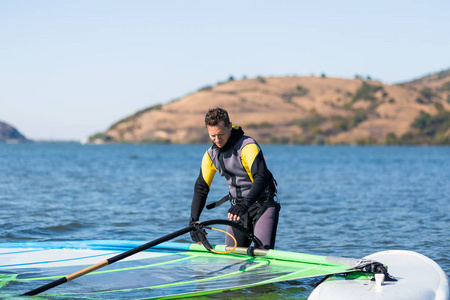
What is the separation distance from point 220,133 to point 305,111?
5906 inches

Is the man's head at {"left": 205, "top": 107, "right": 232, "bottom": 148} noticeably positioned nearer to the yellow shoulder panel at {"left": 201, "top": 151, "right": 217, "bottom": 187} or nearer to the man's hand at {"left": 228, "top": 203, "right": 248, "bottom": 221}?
the yellow shoulder panel at {"left": 201, "top": 151, "right": 217, "bottom": 187}

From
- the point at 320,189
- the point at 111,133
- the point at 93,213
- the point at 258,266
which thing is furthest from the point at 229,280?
the point at 111,133

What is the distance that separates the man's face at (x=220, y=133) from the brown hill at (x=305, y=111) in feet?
451

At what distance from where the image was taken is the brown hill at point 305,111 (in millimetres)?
148125

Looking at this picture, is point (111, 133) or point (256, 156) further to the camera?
point (111, 133)

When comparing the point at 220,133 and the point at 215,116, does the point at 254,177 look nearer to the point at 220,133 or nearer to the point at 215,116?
the point at 220,133

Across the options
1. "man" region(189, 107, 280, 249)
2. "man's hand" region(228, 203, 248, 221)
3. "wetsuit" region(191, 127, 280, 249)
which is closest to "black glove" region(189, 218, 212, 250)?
"man" region(189, 107, 280, 249)

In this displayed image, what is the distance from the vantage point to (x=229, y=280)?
208 inches

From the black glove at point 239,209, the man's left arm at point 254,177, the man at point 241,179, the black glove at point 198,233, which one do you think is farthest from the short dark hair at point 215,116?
the black glove at point 198,233

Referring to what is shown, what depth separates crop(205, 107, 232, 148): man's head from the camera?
512 centimetres

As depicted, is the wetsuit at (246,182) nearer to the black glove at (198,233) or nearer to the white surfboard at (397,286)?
the black glove at (198,233)

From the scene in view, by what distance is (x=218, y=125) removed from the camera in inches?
204

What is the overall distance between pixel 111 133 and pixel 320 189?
161915 millimetres

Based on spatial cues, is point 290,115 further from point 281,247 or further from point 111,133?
point 281,247
